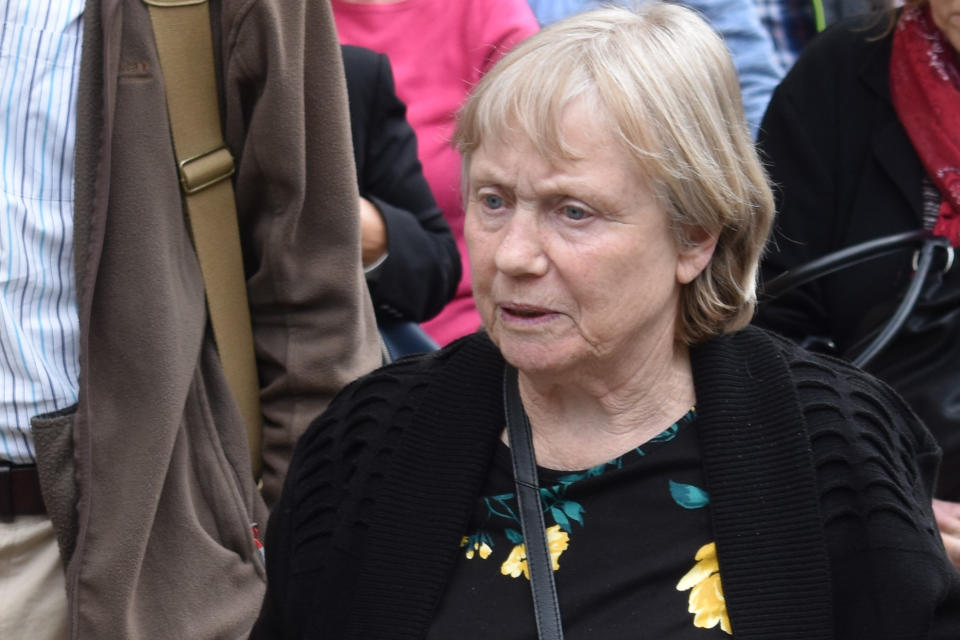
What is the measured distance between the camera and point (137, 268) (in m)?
2.21

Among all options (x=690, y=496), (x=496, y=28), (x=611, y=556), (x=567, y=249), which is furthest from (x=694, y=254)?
(x=496, y=28)

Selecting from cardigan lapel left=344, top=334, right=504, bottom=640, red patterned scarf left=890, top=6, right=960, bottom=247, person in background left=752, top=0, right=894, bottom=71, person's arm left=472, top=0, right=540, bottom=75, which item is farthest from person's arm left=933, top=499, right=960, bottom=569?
person in background left=752, top=0, right=894, bottom=71

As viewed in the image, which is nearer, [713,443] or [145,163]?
[713,443]

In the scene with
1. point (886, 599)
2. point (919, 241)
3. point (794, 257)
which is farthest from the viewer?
point (794, 257)

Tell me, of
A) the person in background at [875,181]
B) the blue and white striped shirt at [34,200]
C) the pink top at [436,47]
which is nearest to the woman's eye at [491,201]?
the blue and white striped shirt at [34,200]

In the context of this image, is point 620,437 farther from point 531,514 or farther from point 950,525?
point 950,525

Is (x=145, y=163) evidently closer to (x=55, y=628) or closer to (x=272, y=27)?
(x=272, y=27)

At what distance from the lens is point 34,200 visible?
2223 millimetres

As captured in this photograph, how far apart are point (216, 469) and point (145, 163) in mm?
498

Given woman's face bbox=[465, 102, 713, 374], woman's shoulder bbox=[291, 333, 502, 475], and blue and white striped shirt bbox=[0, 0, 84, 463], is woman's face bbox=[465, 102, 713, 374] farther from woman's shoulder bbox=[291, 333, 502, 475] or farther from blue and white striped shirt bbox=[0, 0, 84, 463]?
blue and white striped shirt bbox=[0, 0, 84, 463]

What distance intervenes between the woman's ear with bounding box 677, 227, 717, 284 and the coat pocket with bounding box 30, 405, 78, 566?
3.10ft

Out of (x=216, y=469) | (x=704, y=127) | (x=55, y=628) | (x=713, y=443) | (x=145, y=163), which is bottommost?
(x=55, y=628)

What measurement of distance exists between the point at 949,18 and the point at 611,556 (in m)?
1.43

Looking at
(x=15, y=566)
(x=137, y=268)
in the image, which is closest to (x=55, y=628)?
(x=15, y=566)
